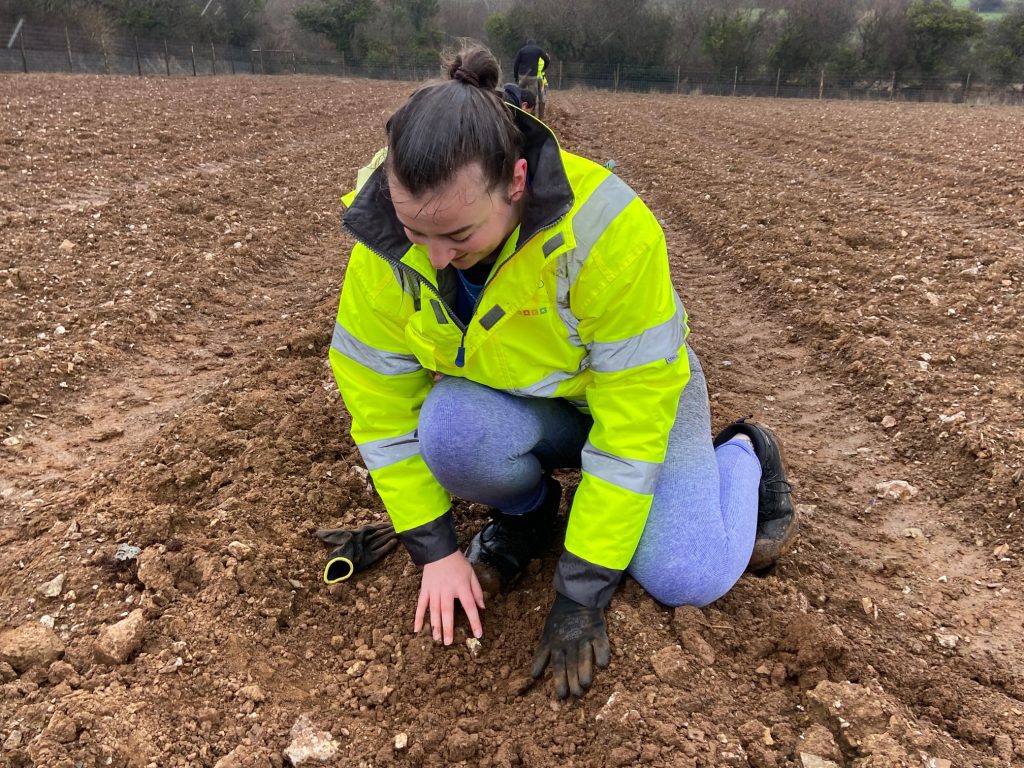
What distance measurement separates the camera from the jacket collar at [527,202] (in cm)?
165

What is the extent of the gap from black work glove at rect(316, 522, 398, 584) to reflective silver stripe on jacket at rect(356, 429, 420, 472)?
383 mm

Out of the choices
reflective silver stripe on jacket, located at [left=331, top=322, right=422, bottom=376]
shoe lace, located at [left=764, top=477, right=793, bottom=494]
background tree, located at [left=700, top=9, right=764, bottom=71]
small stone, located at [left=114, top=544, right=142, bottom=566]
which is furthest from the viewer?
background tree, located at [left=700, top=9, right=764, bottom=71]

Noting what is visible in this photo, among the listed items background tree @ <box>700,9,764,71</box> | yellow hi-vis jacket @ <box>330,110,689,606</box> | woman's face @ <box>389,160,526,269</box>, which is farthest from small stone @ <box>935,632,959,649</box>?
background tree @ <box>700,9,764,71</box>

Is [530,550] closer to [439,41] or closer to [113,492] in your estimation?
[113,492]

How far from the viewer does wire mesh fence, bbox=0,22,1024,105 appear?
27.4 meters

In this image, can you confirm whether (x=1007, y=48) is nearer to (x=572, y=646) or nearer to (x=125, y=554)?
(x=572, y=646)

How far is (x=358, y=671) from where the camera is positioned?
1.91 m

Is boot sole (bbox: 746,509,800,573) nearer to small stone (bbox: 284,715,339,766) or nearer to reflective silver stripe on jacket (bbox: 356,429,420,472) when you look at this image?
reflective silver stripe on jacket (bbox: 356,429,420,472)

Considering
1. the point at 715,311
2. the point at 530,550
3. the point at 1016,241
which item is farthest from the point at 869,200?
the point at 530,550

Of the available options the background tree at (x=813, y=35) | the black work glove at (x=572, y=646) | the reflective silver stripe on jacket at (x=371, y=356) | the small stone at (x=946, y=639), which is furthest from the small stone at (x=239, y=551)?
the background tree at (x=813, y=35)

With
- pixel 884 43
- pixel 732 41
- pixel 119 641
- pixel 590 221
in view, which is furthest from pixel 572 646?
pixel 884 43

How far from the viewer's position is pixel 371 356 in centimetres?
191

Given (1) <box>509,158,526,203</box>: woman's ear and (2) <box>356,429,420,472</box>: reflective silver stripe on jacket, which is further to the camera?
(2) <box>356,429,420,472</box>: reflective silver stripe on jacket

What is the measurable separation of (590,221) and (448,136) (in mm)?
392
